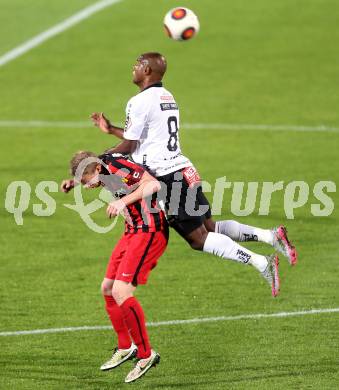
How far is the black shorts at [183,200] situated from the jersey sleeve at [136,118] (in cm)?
59

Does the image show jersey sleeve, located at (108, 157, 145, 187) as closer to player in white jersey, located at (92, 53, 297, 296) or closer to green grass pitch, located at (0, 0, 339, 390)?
player in white jersey, located at (92, 53, 297, 296)

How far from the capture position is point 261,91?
33.7 meters

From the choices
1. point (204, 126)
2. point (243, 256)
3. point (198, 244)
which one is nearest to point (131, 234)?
point (198, 244)

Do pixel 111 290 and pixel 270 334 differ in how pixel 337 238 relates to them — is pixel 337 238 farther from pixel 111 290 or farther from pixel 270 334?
pixel 111 290

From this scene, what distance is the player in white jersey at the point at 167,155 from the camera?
48.4ft

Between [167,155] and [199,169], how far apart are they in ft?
38.4

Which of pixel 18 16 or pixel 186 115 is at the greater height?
pixel 18 16

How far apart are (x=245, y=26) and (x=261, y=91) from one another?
19.9 ft

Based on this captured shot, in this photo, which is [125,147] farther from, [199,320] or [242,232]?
[199,320]

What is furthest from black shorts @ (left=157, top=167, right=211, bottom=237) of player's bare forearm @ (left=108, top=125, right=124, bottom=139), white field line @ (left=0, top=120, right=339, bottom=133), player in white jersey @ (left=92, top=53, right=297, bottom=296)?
white field line @ (left=0, top=120, right=339, bottom=133)

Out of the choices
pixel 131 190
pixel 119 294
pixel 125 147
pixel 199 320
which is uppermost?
pixel 125 147

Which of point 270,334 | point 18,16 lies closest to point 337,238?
point 270,334

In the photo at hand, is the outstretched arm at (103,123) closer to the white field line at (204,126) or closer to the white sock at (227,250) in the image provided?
the white sock at (227,250)

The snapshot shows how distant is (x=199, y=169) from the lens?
26.6 meters
